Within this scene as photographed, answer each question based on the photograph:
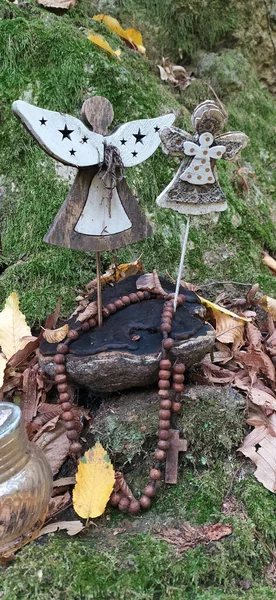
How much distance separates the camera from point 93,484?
1.77 metres

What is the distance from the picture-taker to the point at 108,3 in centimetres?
426

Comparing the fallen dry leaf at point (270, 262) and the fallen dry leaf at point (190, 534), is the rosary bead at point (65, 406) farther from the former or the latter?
the fallen dry leaf at point (270, 262)

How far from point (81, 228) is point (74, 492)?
41.0 inches

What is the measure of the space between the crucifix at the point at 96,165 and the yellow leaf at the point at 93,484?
26.3 inches

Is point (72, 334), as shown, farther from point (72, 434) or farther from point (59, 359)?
point (72, 434)

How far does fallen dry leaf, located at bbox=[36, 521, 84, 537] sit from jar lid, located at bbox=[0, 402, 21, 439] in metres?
0.42

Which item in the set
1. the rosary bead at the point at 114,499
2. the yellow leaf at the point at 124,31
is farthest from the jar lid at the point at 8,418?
the yellow leaf at the point at 124,31

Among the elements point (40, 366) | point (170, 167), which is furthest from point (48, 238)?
point (170, 167)

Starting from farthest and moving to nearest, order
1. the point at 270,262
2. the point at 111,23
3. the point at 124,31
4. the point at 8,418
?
the point at 124,31 → the point at 111,23 → the point at 270,262 → the point at 8,418

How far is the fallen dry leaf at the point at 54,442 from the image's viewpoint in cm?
202

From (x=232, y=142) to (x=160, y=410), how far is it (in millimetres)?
1170

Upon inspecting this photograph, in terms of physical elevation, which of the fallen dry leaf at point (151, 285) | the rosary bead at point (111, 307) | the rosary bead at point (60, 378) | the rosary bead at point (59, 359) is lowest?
the rosary bead at point (60, 378)

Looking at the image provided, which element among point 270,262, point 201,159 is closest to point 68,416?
point 201,159

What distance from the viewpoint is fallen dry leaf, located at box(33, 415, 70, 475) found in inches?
79.6
